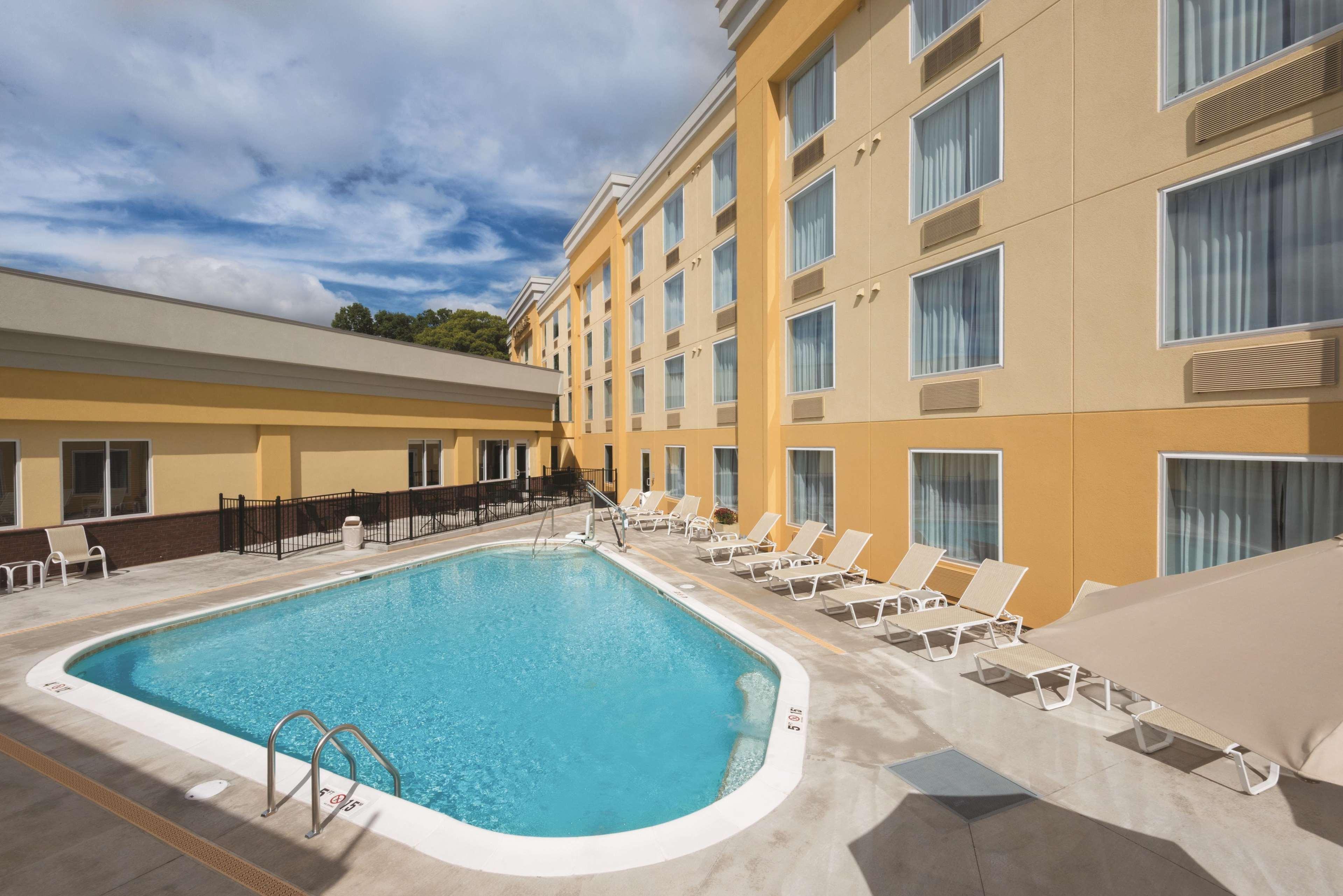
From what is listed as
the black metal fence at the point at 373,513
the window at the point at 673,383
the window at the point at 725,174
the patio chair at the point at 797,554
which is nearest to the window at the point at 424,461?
the black metal fence at the point at 373,513

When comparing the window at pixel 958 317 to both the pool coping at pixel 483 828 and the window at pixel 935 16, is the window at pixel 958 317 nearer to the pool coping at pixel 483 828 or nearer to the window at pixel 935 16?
the window at pixel 935 16

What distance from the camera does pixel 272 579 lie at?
12.7 m

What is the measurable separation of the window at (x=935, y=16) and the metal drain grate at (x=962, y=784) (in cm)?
1071

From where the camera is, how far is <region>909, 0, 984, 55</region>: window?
32.0 ft

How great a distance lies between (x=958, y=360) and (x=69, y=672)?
13.5 m

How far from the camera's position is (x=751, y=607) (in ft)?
33.9

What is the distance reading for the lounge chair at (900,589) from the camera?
29.9ft

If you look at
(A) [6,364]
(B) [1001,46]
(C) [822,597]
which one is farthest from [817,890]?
(A) [6,364]

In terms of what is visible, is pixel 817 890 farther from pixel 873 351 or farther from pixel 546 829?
pixel 873 351

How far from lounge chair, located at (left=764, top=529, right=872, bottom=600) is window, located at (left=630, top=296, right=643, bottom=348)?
14.3 meters

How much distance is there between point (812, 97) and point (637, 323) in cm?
1218

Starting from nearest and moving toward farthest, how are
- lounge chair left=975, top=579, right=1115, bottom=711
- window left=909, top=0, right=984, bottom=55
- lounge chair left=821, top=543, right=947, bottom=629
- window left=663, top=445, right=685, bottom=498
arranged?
lounge chair left=975, top=579, right=1115, bottom=711
lounge chair left=821, top=543, right=947, bottom=629
window left=909, top=0, right=984, bottom=55
window left=663, top=445, right=685, bottom=498

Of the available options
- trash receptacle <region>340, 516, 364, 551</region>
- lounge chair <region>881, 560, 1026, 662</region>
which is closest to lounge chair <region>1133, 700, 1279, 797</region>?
lounge chair <region>881, 560, 1026, 662</region>

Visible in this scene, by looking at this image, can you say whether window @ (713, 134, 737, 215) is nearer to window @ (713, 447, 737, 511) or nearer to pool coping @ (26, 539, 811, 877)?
window @ (713, 447, 737, 511)
